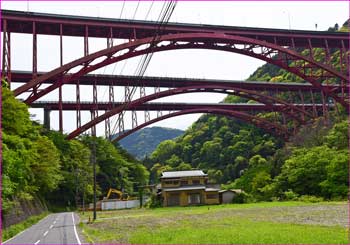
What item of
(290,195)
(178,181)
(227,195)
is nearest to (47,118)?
(178,181)

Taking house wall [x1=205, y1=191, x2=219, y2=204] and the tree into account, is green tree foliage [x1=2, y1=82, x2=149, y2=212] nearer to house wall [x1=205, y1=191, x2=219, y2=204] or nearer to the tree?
the tree

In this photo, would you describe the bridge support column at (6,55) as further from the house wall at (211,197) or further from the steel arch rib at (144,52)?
the house wall at (211,197)

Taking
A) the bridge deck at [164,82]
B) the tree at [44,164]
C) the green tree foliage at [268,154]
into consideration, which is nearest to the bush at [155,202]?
the green tree foliage at [268,154]

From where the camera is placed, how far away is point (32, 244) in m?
14.8

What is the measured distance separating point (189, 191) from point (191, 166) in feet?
132

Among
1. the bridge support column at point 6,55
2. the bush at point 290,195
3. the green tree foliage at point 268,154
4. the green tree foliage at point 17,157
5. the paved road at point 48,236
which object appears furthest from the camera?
the bush at point 290,195

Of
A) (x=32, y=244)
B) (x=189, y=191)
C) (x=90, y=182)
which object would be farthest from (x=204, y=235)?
(x=90, y=182)

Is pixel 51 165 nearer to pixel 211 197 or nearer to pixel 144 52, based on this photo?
pixel 144 52

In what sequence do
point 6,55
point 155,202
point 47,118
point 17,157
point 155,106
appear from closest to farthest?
point 17,157
point 6,55
point 155,202
point 47,118
point 155,106

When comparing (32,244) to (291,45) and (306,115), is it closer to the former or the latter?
(291,45)

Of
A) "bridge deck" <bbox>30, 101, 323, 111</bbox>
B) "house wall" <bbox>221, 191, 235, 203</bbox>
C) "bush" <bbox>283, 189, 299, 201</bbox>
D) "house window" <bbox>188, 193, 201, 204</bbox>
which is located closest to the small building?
"house wall" <bbox>221, 191, 235, 203</bbox>

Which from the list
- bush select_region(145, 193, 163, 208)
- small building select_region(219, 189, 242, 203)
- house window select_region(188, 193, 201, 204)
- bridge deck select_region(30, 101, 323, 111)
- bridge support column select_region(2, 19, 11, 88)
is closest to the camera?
bridge support column select_region(2, 19, 11, 88)

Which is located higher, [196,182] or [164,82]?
[164,82]

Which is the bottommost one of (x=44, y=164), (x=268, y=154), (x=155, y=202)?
Answer: (x=155, y=202)
